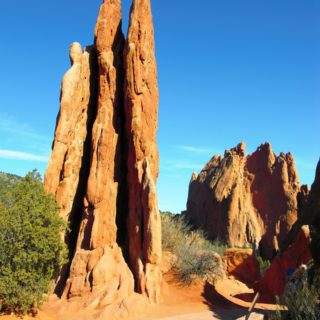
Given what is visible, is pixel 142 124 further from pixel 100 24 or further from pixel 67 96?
pixel 100 24

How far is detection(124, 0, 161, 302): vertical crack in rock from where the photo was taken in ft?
58.0

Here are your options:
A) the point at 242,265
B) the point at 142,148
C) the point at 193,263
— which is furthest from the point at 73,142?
the point at 242,265

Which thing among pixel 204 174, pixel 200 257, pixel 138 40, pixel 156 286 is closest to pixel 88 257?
pixel 156 286

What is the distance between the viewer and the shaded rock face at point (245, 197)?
174 ft

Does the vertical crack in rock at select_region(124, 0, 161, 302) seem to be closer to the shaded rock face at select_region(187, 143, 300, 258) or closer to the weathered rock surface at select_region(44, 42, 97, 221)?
the weathered rock surface at select_region(44, 42, 97, 221)

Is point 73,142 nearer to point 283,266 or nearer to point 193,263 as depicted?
point 193,263

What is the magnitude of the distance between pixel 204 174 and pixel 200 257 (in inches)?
1600

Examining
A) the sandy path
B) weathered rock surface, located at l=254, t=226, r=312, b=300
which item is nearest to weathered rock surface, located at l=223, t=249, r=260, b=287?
weathered rock surface, located at l=254, t=226, r=312, b=300

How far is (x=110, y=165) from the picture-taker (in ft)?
65.4

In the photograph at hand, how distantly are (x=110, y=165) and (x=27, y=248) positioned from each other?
6239 millimetres

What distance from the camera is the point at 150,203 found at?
17938 mm

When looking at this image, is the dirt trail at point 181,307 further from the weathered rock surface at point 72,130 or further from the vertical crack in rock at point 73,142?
the weathered rock surface at point 72,130

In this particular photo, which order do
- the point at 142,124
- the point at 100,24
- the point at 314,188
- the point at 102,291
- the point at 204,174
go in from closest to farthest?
the point at 102,291
the point at 142,124
the point at 100,24
the point at 314,188
the point at 204,174

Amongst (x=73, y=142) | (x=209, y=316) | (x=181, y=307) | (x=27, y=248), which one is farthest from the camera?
(x=73, y=142)
